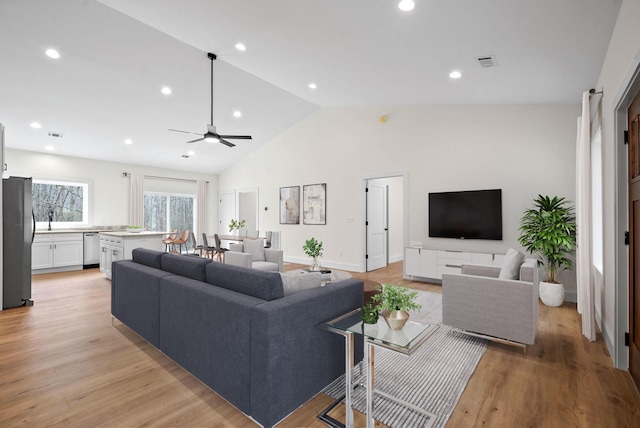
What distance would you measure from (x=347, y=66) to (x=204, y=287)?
343 centimetres

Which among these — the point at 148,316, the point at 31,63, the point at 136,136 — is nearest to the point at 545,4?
the point at 148,316

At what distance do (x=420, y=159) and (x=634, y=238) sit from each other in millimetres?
3708

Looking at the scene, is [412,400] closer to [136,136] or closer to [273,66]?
[273,66]

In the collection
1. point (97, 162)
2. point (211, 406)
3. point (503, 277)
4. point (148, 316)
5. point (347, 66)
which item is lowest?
A: point (211, 406)

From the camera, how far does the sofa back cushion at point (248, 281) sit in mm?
1857

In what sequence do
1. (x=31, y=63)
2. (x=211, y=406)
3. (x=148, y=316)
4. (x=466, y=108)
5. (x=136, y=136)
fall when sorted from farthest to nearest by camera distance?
1. (x=136, y=136)
2. (x=466, y=108)
3. (x=31, y=63)
4. (x=148, y=316)
5. (x=211, y=406)

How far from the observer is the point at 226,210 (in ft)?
32.6

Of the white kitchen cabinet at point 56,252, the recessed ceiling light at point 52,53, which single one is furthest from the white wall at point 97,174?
the recessed ceiling light at point 52,53

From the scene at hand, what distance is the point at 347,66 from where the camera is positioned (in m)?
4.16

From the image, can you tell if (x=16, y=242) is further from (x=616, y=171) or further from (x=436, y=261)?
(x=616, y=171)

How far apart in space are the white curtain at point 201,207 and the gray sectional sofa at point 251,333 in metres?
7.60

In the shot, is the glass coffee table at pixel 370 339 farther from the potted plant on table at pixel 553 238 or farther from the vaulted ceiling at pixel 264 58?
the potted plant on table at pixel 553 238

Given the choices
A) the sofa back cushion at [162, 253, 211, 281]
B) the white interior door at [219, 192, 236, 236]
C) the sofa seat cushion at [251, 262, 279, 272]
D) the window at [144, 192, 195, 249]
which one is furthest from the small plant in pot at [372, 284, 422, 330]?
the window at [144, 192, 195, 249]

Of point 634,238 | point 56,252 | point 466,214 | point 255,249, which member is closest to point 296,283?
point 634,238
